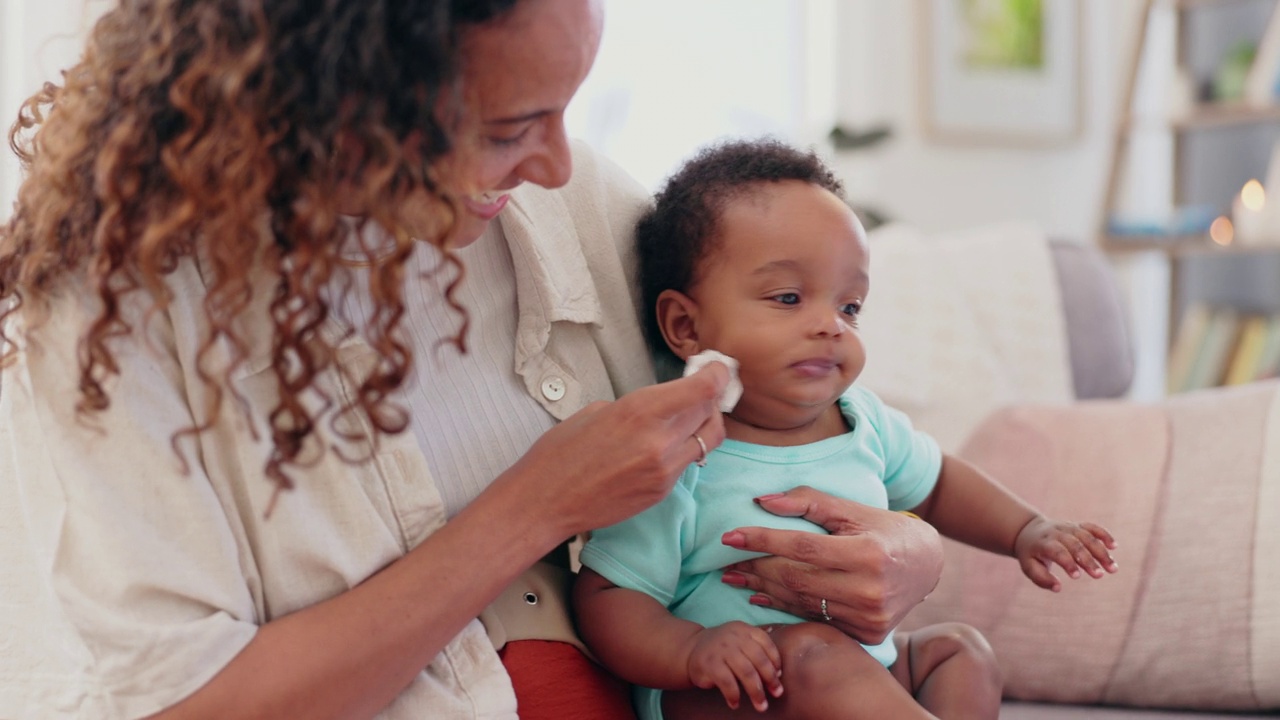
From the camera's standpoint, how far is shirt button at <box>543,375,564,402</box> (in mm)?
1247

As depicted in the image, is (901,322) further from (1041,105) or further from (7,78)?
(1041,105)

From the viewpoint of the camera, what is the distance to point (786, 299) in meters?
1.27

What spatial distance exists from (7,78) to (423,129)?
→ 226cm

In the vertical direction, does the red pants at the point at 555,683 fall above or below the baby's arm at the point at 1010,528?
below

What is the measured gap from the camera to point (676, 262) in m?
1.33

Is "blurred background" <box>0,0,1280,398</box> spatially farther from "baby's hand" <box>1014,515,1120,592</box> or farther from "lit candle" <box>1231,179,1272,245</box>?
"baby's hand" <box>1014,515,1120,592</box>

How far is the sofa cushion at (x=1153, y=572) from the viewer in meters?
1.65

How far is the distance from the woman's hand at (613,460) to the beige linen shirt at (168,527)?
0.10 meters

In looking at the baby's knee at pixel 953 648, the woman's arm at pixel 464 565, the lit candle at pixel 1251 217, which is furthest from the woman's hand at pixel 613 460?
the lit candle at pixel 1251 217

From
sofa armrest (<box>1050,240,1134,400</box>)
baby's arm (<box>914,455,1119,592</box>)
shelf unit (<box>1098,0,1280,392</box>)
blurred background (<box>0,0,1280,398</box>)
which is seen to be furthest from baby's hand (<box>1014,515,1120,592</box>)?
shelf unit (<box>1098,0,1280,392</box>)

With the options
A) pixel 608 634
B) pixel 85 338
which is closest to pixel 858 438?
pixel 608 634

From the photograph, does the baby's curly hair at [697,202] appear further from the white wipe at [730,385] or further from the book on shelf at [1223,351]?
the book on shelf at [1223,351]

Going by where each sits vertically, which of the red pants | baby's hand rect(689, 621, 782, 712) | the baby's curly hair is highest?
the baby's curly hair

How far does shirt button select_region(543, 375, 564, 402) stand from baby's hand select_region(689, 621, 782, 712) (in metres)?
0.29
